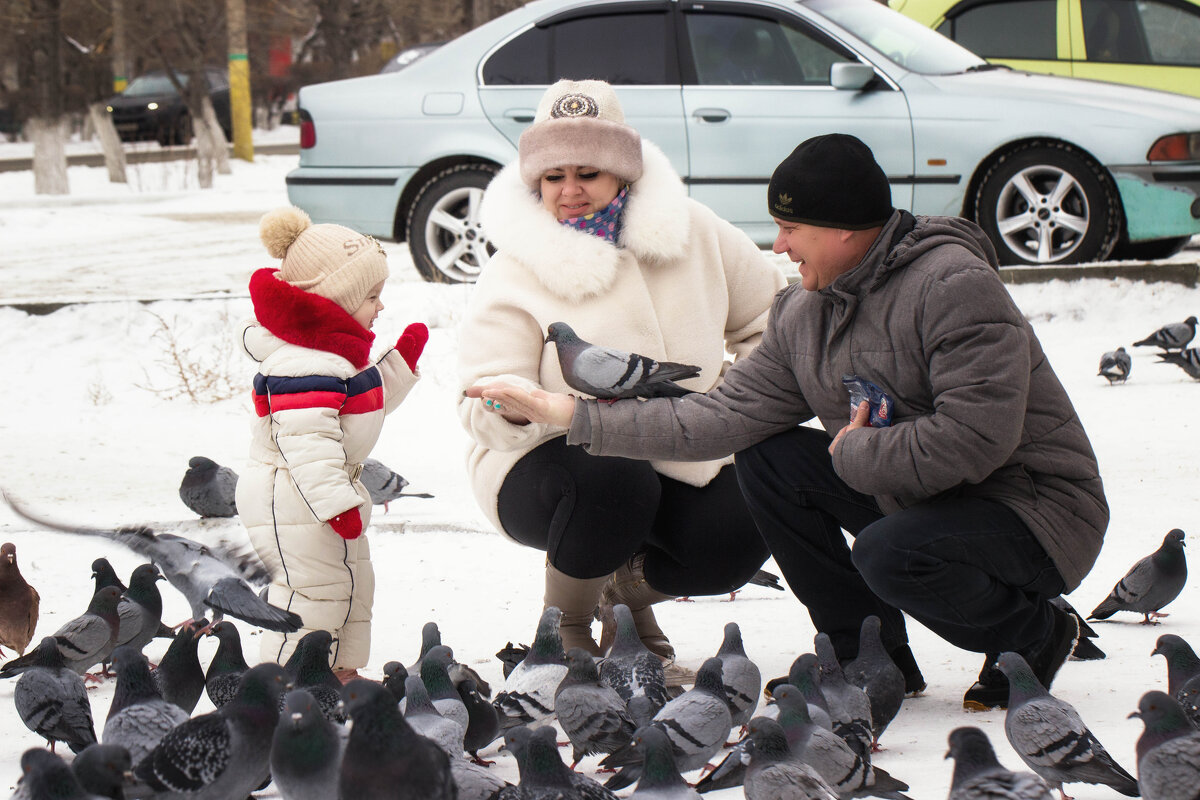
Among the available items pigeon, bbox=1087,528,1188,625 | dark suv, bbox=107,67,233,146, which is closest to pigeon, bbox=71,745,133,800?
pigeon, bbox=1087,528,1188,625

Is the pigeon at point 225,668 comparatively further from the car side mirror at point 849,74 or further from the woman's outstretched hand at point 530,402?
the car side mirror at point 849,74

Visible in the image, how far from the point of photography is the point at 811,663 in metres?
3.27

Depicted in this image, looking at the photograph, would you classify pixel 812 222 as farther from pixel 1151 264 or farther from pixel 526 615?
pixel 1151 264

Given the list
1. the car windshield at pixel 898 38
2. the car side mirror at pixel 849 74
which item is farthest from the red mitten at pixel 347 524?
the car windshield at pixel 898 38

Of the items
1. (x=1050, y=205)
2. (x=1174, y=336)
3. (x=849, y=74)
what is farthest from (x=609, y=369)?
(x=1050, y=205)

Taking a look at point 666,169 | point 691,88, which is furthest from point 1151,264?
point 666,169

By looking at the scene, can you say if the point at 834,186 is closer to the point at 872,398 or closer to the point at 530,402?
the point at 872,398

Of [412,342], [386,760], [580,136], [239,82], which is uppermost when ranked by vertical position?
[239,82]

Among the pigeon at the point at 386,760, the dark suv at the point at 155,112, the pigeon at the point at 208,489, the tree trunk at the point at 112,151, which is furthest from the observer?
the dark suv at the point at 155,112

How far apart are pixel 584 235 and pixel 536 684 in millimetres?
1247

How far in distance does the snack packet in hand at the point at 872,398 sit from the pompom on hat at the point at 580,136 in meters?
0.97

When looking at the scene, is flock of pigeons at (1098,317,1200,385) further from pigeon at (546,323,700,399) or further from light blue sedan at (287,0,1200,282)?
pigeon at (546,323,700,399)

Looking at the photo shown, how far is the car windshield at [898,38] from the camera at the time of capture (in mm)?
8273

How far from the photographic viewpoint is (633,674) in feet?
11.4
